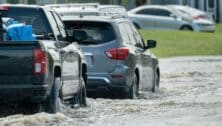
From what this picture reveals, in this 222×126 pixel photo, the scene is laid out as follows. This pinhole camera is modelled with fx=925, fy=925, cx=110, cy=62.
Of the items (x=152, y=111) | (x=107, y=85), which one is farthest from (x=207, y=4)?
(x=152, y=111)

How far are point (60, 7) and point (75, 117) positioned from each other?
868 cm

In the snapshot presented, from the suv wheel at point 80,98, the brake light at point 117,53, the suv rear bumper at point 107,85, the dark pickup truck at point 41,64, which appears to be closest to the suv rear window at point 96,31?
the brake light at point 117,53

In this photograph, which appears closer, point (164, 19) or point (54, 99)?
point (54, 99)

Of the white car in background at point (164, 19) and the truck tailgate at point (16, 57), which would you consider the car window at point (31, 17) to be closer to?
the truck tailgate at point (16, 57)

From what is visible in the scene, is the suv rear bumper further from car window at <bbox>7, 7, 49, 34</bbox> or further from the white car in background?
the white car in background

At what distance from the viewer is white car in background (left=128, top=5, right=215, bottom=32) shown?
48.1 m

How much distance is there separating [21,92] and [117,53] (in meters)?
4.76

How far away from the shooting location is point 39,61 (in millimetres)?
13031

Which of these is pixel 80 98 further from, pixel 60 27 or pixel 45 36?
pixel 45 36

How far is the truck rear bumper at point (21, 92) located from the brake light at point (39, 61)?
0.23 m

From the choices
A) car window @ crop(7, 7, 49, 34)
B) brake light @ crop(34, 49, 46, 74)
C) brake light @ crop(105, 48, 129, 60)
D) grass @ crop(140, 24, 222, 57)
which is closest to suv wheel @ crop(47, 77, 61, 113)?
brake light @ crop(34, 49, 46, 74)

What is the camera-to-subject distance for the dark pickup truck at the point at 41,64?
13.0m

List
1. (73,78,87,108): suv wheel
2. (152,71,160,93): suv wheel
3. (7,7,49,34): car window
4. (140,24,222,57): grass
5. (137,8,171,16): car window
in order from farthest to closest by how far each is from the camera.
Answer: (137,8,171,16): car window < (140,24,222,57): grass < (152,71,160,93): suv wheel < (73,78,87,108): suv wheel < (7,7,49,34): car window

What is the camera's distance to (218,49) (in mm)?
39312
